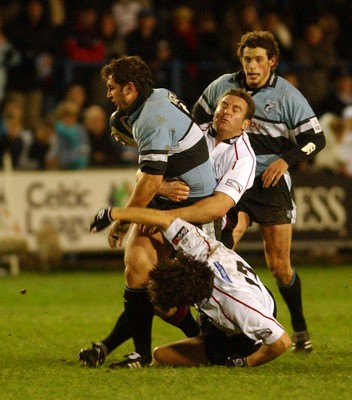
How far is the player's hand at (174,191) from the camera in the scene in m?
7.03

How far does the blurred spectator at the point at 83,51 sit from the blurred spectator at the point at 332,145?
11.0ft

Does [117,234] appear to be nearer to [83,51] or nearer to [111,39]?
[111,39]

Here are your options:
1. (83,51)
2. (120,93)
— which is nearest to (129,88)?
(120,93)

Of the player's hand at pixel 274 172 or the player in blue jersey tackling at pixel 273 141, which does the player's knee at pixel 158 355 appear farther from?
the player's hand at pixel 274 172

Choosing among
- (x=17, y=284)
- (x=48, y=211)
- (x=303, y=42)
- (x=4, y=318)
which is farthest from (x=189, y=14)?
(x=4, y=318)

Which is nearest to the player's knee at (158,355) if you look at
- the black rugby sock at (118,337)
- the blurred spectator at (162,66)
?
the black rugby sock at (118,337)

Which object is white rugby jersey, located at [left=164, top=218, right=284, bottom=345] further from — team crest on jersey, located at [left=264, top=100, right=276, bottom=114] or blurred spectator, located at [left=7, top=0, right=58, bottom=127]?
blurred spectator, located at [left=7, top=0, right=58, bottom=127]

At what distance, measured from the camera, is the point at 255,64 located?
313 inches

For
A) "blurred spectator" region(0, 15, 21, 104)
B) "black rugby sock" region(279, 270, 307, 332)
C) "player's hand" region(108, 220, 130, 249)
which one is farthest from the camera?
"blurred spectator" region(0, 15, 21, 104)

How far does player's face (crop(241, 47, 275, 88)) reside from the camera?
7938mm

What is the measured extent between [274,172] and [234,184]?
90cm

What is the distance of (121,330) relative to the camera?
279 inches

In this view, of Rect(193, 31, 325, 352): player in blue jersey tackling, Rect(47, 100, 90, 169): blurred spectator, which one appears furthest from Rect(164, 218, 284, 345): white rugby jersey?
Rect(47, 100, 90, 169): blurred spectator

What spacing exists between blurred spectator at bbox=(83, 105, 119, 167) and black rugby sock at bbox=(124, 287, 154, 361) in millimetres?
7430
